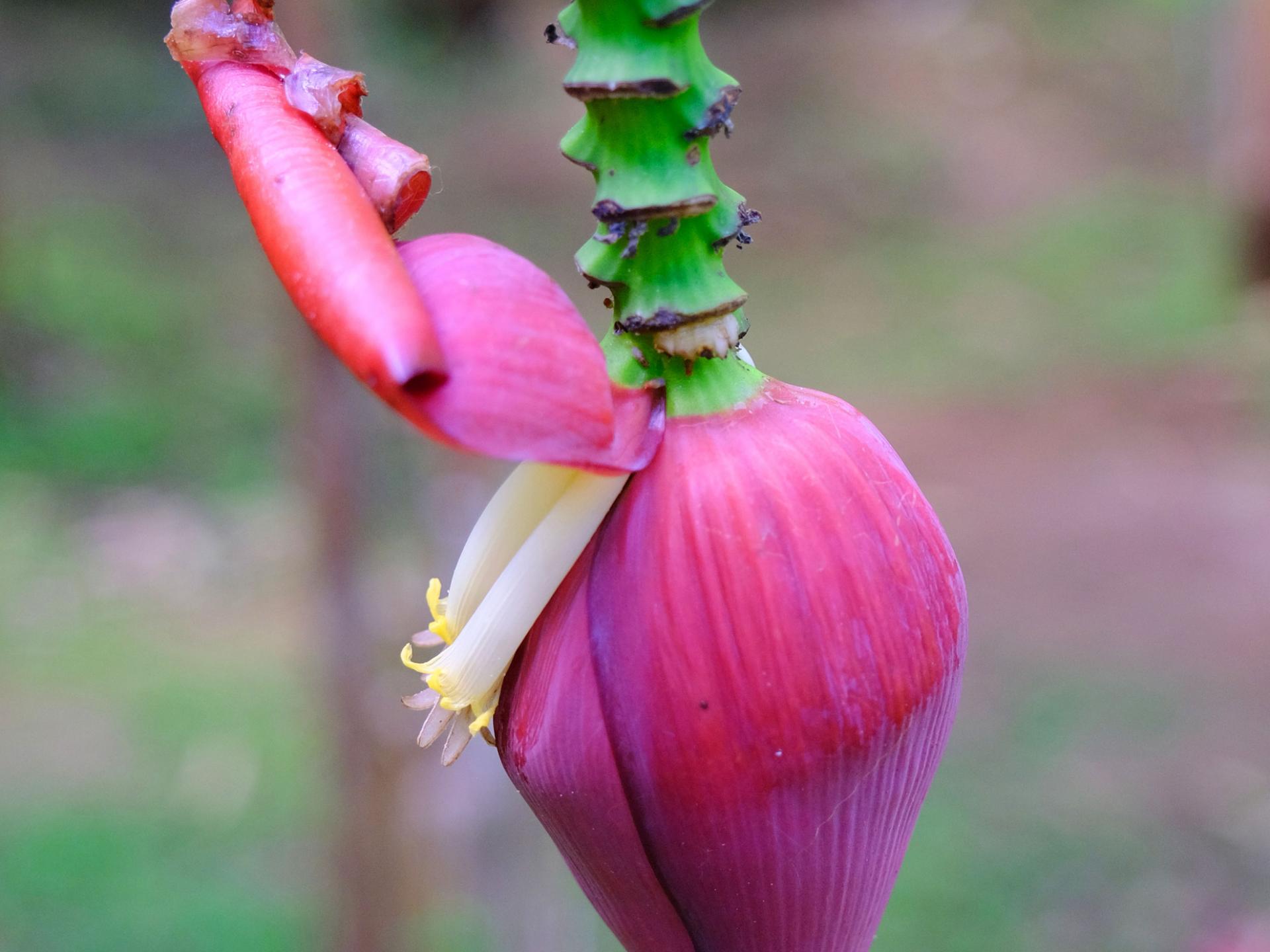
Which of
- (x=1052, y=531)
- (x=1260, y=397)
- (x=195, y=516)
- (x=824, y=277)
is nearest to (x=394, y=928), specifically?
(x=195, y=516)

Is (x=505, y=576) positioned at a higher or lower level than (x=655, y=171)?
lower

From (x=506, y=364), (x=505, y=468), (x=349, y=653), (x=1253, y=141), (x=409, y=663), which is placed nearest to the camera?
(x=506, y=364)

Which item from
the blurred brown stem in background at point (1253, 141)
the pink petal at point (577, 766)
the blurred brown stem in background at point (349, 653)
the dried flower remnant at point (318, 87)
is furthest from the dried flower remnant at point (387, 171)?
the blurred brown stem in background at point (1253, 141)

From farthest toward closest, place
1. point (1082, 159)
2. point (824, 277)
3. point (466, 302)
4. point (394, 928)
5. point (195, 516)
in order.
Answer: point (1082, 159), point (824, 277), point (195, 516), point (394, 928), point (466, 302)

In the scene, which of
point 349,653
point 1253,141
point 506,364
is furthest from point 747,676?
point 1253,141

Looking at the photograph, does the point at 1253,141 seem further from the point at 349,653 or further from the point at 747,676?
the point at 747,676

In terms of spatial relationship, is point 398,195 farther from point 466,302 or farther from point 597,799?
point 597,799
